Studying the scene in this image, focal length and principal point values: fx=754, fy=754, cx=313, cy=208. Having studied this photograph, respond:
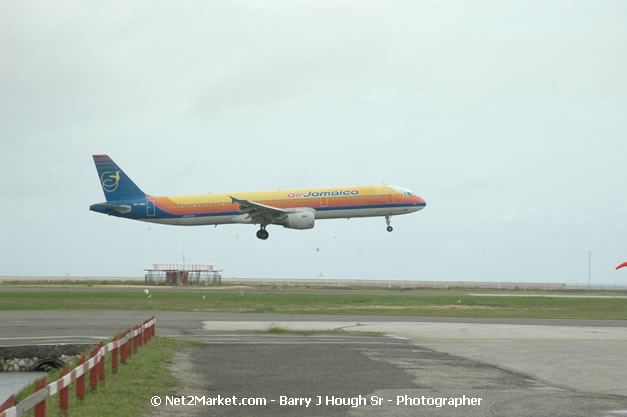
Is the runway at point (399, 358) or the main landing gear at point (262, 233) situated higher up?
the main landing gear at point (262, 233)

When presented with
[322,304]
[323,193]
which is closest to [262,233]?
[323,193]

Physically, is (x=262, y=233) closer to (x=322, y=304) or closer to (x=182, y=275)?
(x=182, y=275)

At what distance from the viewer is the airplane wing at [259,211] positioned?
62938 mm

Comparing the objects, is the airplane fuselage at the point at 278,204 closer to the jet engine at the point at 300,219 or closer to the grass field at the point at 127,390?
the jet engine at the point at 300,219

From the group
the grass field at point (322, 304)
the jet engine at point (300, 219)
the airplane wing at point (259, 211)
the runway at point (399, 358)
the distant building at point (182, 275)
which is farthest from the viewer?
the distant building at point (182, 275)

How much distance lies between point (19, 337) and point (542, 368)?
51.9 feet

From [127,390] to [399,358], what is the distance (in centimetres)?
817

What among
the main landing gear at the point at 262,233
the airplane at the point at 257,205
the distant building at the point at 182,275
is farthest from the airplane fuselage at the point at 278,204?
the distant building at the point at 182,275

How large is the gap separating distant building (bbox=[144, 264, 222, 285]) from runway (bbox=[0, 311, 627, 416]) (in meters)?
43.5

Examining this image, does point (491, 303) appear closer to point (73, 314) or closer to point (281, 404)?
point (73, 314)

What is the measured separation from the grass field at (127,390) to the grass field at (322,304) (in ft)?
72.2

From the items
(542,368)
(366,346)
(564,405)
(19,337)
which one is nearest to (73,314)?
(19,337)

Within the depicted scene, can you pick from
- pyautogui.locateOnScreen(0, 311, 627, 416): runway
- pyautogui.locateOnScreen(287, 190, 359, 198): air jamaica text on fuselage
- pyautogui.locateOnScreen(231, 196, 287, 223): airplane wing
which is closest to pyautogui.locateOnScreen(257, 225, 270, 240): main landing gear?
pyautogui.locateOnScreen(231, 196, 287, 223): airplane wing

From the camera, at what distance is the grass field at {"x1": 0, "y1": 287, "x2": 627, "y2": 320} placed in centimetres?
3916
